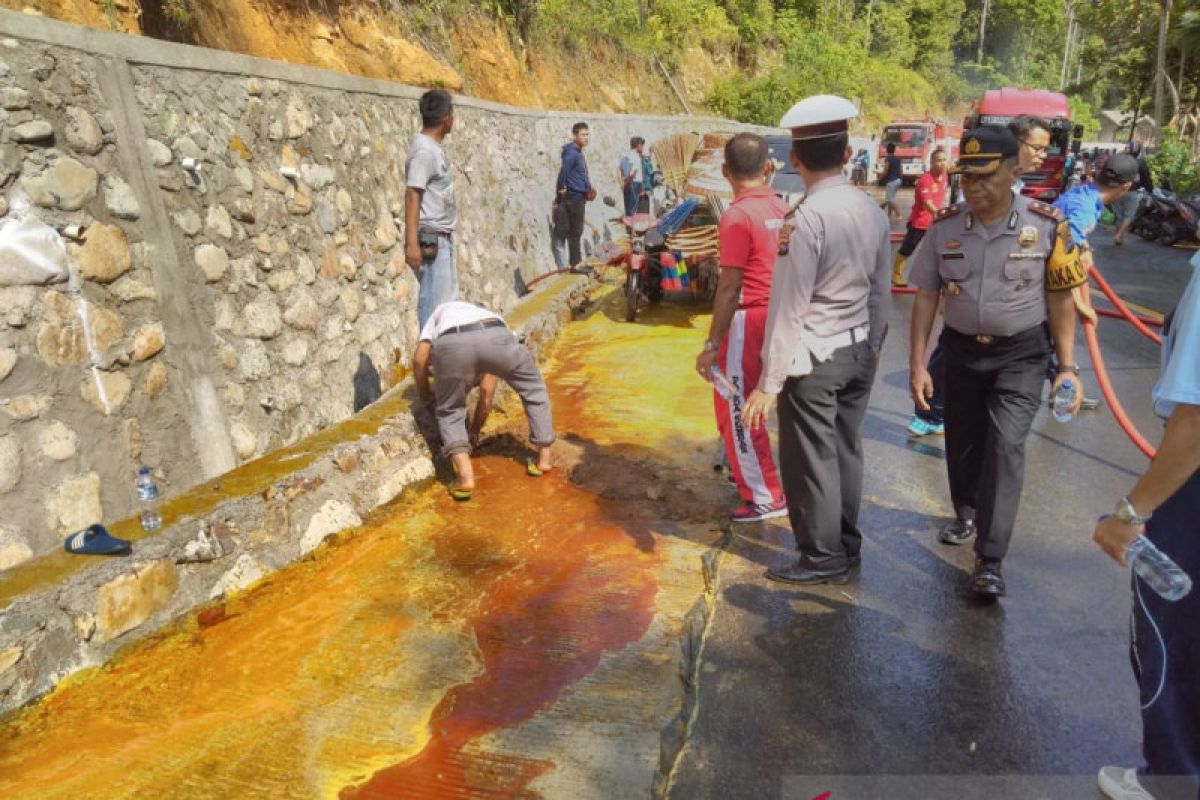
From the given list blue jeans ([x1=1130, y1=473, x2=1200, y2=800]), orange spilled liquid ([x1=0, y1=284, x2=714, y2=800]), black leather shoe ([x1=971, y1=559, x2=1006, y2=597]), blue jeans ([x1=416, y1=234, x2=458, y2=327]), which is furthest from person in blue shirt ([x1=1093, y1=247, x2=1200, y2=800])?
blue jeans ([x1=416, y1=234, x2=458, y2=327])

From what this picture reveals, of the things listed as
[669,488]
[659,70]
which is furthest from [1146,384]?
[659,70]

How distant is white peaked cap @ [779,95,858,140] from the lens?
3.52 meters

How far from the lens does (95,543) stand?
320 cm

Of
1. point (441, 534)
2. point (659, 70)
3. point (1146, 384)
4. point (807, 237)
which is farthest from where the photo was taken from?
point (659, 70)

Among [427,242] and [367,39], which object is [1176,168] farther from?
[427,242]

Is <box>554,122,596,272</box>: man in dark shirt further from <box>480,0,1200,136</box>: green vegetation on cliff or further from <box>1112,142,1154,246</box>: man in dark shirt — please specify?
<box>1112,142,1154,246</box>: man in dark shirt

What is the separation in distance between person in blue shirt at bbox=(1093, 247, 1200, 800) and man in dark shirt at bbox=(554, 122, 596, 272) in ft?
30.4

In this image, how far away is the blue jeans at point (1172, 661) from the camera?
6.97 feet

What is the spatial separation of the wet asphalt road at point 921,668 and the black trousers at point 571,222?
7.56m

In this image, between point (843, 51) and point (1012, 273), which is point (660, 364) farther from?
point (843, 51)

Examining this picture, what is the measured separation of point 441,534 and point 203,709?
1654 mm

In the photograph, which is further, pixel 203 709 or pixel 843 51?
pixel 843 51

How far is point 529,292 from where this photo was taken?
9938mm

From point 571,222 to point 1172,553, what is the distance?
404 inches
